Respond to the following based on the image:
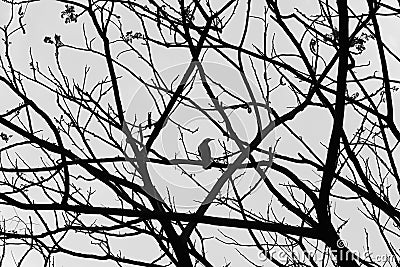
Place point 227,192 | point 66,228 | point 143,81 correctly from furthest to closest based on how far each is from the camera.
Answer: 1. point 227,192
2. point 143,81
3. point 66,228

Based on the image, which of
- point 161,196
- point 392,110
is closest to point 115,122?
point 161,196

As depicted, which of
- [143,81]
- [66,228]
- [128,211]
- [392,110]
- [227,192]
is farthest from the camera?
[227,192]

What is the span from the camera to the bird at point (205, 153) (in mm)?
2266

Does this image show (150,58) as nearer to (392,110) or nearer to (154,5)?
(154,5)

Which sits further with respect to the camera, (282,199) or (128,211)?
(282,199)

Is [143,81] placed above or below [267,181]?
above

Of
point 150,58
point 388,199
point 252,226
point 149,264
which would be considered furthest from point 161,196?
point 388,199

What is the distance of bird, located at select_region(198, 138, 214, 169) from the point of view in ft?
7.43

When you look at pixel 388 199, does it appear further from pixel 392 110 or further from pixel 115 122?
pixel 115 122

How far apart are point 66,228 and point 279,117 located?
2.99ft

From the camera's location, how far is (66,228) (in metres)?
2.05

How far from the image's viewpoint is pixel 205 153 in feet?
7.60

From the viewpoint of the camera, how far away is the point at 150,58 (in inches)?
101

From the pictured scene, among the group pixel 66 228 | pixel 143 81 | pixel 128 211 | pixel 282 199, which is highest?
pixel 143 81
